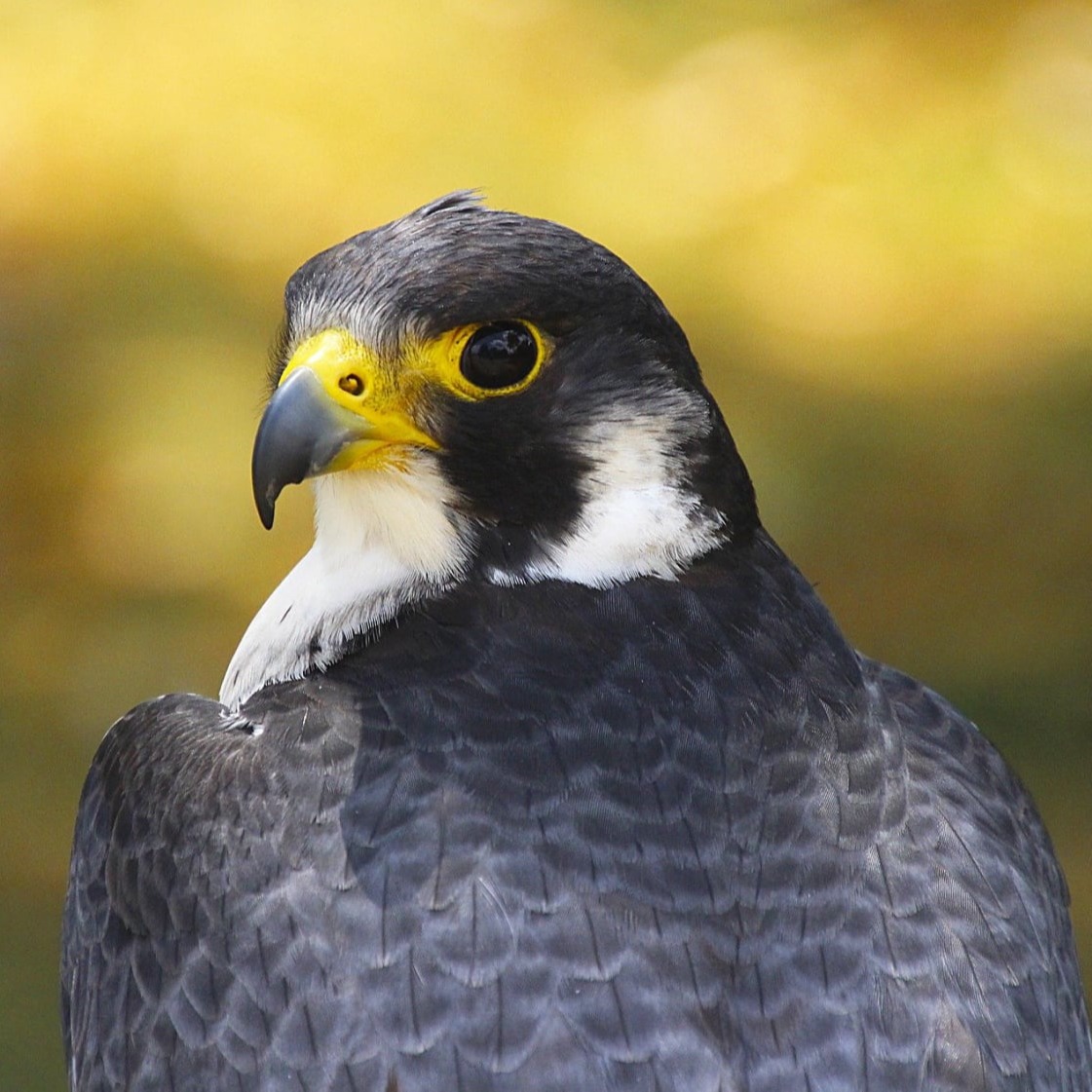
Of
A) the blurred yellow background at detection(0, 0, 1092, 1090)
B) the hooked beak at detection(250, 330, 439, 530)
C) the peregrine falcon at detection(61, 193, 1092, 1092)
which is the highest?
the blurred yellow background at detection(0, 0, 1092, 1090)

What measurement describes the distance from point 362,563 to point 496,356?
406 mm

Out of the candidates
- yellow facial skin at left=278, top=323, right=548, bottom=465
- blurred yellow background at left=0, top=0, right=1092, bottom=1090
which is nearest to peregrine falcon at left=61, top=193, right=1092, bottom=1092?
yellow facial skin at left=278, top=323, right=548, bottom=465

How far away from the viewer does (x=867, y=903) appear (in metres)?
2.69

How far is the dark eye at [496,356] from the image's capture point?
2904 millimetres

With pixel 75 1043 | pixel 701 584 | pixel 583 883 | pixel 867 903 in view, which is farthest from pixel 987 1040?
pixel 75 1043

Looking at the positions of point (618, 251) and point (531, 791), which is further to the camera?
point (618, 251)

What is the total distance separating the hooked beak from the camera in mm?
2838

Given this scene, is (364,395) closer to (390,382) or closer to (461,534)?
(390,382)

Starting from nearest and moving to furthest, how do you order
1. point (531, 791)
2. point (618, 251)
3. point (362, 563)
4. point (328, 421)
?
point (531, 791) → point (328, 421) → point (362, 563) → point (618, 251)

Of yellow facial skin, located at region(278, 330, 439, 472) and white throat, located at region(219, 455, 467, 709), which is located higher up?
yellow facial skin, located at region(278, 330, 439, 472)

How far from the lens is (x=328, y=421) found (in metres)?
2.87

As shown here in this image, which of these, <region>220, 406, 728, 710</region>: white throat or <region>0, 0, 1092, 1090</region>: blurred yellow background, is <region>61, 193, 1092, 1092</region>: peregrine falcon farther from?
<region>0, 0, 1092, 1090</region>: blurred yellow background

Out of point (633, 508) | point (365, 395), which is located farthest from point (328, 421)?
point (633, 508)

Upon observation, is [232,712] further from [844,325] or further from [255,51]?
[255,51]
